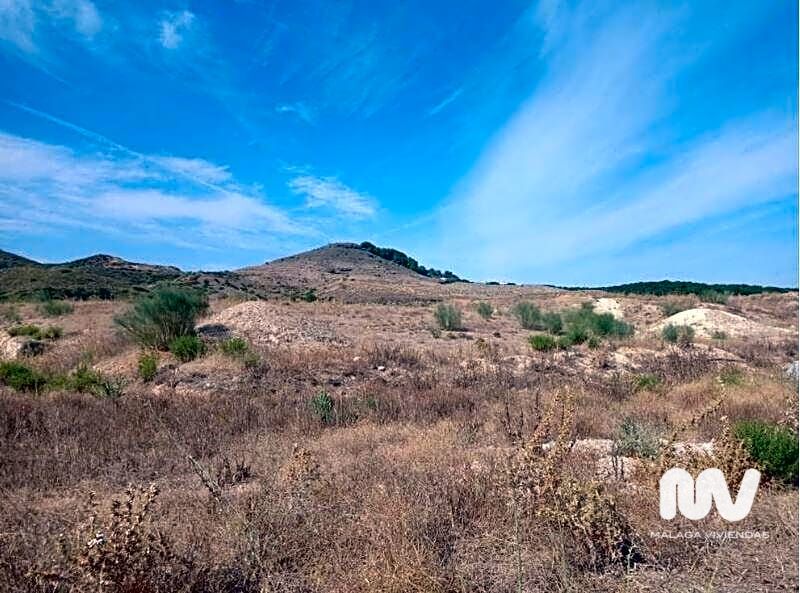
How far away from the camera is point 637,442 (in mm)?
5164

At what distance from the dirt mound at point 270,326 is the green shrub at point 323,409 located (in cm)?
678

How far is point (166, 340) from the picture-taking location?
13469mm

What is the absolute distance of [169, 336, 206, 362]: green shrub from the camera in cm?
1178

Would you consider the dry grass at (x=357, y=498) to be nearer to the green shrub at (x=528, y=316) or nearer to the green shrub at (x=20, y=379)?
the green shrub at (x=20, y=379)

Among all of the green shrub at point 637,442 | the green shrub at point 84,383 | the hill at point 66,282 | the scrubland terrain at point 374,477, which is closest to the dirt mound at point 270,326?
the scrubland terrain at point 374,477

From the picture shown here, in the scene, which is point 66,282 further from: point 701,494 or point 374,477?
point 701,494

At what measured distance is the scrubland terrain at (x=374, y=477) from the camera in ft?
9.39

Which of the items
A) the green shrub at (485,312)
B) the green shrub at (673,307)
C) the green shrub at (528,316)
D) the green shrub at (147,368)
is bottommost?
the green shrub at (147,368)

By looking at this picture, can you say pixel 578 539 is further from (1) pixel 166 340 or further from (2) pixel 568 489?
(1) pixel 166 340

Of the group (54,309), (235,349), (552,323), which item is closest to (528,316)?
(552,323)

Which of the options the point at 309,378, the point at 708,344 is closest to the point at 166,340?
the point at 309,378

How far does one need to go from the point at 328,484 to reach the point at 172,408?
164 inches

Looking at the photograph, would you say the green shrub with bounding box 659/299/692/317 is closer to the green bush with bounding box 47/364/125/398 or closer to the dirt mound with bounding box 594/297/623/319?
the dirt mound with bounding box 594/297/623/319

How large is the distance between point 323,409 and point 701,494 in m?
4.85
